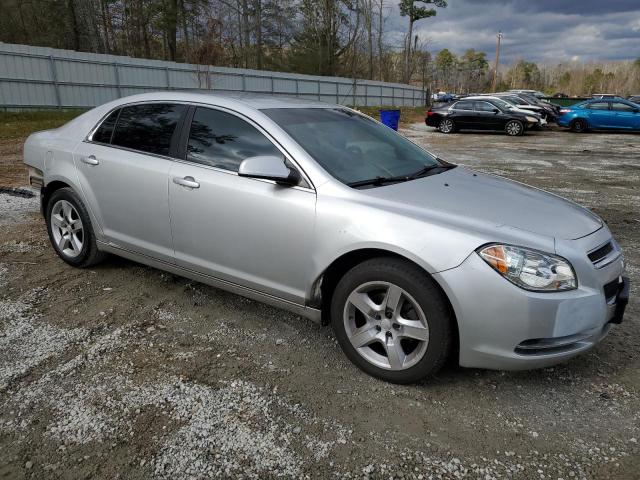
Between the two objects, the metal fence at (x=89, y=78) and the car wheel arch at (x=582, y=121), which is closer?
the metal fence at (x=89, y=78)

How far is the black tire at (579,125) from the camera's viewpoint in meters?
21.3

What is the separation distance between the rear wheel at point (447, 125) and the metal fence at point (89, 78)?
281 inches

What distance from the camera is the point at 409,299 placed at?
2.53 meters

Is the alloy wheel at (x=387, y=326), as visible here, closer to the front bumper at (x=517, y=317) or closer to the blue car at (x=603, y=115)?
the front bumper at (x=517, y=317)

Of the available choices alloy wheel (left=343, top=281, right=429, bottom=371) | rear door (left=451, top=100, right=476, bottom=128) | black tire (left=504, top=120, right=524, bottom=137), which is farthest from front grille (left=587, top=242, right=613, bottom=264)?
rear door (left=451, top=100, right=476, bottom=128)

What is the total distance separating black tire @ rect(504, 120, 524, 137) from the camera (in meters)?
20.1

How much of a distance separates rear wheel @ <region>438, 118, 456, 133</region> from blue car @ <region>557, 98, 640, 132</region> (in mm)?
4977

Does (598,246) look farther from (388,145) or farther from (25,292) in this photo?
(25,292)

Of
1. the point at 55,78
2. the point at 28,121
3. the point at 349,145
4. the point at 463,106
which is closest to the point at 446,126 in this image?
the point at 463,106

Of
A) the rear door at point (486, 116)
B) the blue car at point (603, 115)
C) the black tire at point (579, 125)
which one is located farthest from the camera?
the black tire at point (579, 125)

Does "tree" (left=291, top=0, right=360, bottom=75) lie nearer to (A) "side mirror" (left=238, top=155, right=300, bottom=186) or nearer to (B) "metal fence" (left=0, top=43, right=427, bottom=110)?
(B) "metal fence" (left=0, top=43, right=427, bottom=110)

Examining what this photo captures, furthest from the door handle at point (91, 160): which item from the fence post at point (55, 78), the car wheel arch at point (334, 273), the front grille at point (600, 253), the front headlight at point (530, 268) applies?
Answer: the fence post at point (55, 78)

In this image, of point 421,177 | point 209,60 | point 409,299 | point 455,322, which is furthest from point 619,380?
point 209,60

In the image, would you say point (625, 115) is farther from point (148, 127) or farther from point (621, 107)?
point (148, 127)
